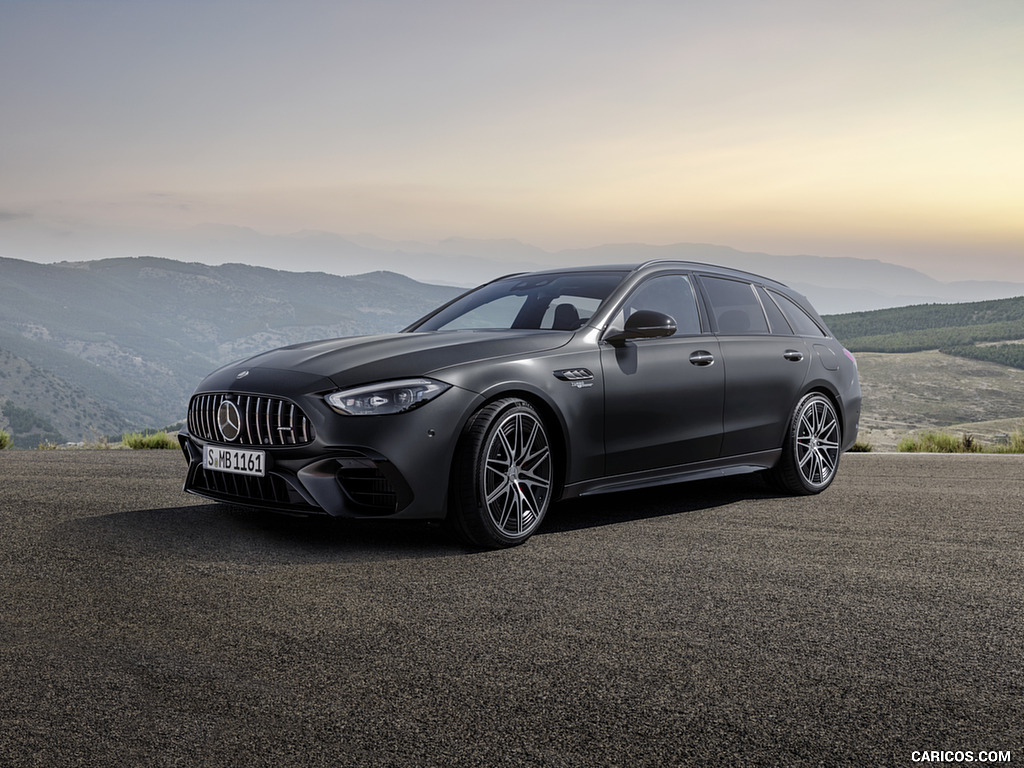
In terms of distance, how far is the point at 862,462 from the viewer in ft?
33.9

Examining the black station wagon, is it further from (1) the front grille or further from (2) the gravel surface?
(2) the gravel surface

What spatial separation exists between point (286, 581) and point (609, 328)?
268cm

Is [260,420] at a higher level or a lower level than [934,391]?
higher

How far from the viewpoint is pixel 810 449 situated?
7.48 metres

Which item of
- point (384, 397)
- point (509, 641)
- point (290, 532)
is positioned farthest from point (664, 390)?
point (509, 641)

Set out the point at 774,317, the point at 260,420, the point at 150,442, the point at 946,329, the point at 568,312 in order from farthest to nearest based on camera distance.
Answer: the point at 946,329
the point at 150,442
the point at 774,317
the point at 568,312
the point at 260,420

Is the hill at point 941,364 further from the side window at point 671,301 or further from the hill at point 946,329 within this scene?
the side window at point 671,301

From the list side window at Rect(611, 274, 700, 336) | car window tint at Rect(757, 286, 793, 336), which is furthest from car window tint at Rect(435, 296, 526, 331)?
car window tint at Rect(757, 286, 793, 336)

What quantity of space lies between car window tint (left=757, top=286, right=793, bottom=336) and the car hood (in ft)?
7.66

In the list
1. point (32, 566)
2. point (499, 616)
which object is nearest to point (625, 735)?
point (499, 616)

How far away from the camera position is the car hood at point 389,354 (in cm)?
519

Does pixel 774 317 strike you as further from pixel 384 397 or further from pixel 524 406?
pixel 384 397

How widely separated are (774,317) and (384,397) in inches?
151

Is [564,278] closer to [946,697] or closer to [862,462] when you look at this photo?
[946,697]
